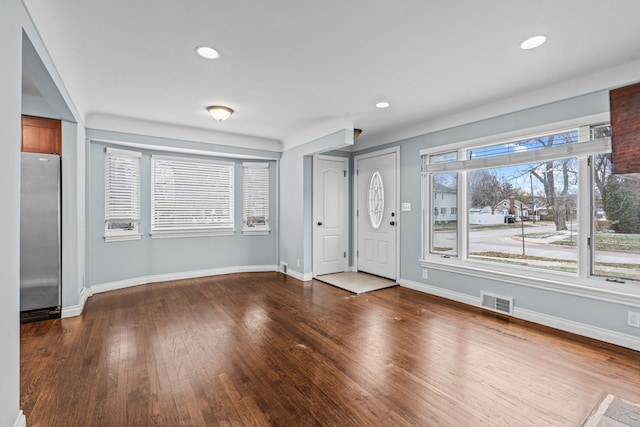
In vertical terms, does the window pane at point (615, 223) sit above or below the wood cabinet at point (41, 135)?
below

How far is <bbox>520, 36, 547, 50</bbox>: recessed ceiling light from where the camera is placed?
2.27 meters

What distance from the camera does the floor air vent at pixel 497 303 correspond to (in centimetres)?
349

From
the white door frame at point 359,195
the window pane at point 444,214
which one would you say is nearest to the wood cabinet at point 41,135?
the white door frame at point 359,195

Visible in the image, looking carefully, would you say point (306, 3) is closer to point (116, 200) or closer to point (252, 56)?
point (252, 56)

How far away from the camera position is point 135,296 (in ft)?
13.9

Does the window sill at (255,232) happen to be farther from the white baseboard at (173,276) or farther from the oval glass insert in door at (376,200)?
the oval glass insert in door at (376,200)

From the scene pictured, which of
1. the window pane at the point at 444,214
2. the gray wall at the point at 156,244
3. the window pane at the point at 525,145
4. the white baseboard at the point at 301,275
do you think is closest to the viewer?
the window pane at the point at 525,145

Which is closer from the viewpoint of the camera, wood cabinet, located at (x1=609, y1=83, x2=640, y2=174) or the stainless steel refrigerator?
wood cabinet, located at (x1=609, y1=83, x2=640, y2=174)

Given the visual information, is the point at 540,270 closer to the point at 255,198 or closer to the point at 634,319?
the point at 634,319

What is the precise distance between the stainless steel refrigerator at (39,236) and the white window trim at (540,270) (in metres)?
4.69

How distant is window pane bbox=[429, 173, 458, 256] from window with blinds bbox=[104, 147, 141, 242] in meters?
4.60

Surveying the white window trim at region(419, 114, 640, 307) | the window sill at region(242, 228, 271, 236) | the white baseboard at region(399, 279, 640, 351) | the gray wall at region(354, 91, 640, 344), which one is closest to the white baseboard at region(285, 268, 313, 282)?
the window sill at region(242, 228, 271, 236)

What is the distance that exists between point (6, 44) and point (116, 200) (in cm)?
355

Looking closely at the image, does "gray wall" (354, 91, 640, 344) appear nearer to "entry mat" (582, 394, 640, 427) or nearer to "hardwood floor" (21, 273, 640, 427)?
"hardwood floor" (21, 273, 640, 427)
